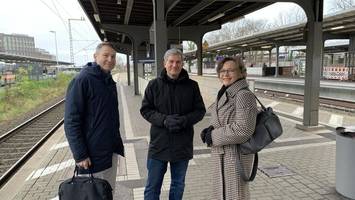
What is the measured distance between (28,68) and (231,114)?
28.3 metres

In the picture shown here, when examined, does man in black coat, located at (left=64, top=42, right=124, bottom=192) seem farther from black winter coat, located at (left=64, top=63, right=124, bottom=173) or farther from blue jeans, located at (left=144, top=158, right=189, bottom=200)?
blue jeans, located at (left=144, top=158, right=189, bottom=200)

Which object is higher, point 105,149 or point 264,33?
point 264,33

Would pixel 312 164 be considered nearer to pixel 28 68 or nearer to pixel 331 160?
pixel 331 160

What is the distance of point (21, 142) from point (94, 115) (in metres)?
8.14

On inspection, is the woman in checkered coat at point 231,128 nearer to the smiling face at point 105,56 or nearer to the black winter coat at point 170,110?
the black winter coat at point 170,110

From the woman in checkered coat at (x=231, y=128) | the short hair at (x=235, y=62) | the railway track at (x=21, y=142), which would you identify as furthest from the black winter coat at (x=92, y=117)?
the railway track at (x=21, y=142)

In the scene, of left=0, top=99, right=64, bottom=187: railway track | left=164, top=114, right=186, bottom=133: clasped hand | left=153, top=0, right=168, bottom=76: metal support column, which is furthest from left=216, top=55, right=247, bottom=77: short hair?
left=0, top=99, right=64, bottom=187: railway track

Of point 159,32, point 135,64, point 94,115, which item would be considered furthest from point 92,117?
point 135,64

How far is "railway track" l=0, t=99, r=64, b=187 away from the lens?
712 cm

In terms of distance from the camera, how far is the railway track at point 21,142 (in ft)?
23.4

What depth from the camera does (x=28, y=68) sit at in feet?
90.6

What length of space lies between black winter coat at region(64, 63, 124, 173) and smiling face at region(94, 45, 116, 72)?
5cm

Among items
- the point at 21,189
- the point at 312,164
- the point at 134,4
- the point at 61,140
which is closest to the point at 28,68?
the point at 134,4

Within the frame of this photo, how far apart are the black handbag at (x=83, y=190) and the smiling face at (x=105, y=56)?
983 millimetres
